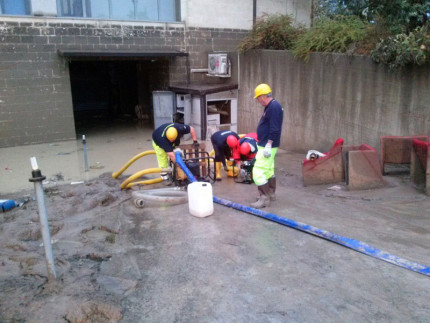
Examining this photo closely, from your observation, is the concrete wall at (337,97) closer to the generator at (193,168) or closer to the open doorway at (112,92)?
the generator at (193,168)

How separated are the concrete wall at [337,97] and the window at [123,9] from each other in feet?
9.99

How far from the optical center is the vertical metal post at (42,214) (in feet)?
9.80

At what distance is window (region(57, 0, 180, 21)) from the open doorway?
82.6 inches

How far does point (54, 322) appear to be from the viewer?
9.20ft

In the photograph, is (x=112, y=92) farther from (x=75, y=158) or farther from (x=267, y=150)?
(x=267, y=150)

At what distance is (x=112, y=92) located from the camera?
1977 centimetres

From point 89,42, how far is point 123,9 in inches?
61.5

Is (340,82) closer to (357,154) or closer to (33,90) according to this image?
(357,154)

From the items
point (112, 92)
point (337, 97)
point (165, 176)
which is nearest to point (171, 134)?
point (165, 176)

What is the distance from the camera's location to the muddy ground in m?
2.94

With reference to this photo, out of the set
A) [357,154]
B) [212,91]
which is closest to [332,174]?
[357,154]

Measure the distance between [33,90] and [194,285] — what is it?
33.2ft

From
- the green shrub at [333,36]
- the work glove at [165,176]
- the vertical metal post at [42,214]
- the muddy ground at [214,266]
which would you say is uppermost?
the green shrub at [333,36]

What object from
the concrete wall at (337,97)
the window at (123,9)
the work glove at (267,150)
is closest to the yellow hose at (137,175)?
the work glove at (267,150)
